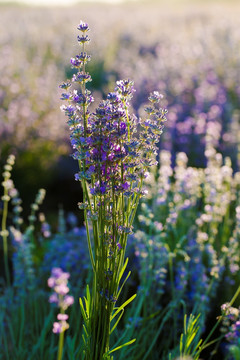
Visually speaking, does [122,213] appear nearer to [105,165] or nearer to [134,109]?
[105,165]

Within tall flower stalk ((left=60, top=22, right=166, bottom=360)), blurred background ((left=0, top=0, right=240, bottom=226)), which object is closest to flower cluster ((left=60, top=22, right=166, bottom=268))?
tall flower stalk ((left=60, top=22, right=166, bottom=360))

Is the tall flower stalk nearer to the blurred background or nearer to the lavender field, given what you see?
the lavender field

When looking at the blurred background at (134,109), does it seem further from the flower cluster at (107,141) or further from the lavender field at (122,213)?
the flower cluster at (107,141)

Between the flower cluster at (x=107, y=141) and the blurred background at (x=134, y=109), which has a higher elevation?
the blurred background at (x=134, y=109)

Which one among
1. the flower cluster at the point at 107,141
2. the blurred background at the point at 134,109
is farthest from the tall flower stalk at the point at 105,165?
the blurred background at the point at 134,109

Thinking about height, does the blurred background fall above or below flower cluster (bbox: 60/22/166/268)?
above

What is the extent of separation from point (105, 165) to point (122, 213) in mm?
185

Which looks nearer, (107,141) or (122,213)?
(107,141)

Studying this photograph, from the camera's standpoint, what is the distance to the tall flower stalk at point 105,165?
1368mm

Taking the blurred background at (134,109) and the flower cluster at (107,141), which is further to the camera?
the blurred background at (134,109)

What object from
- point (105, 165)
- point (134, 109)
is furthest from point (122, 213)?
point (134, 109)

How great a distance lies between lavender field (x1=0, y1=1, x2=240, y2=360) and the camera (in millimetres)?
1430

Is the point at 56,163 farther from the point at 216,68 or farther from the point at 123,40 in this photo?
the point at 123,40

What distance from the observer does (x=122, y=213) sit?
1.50m
